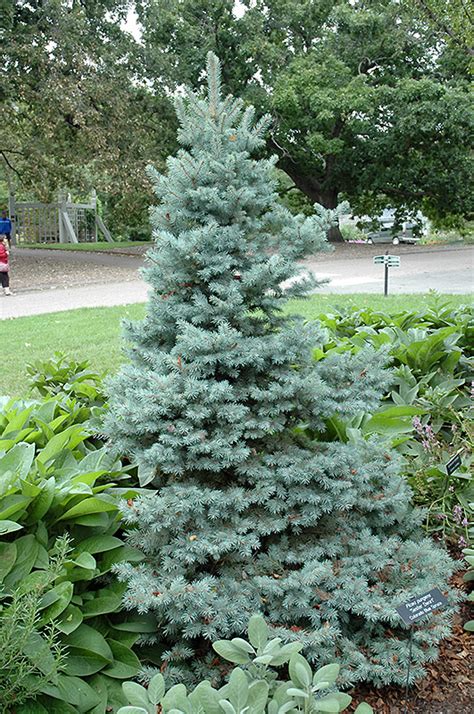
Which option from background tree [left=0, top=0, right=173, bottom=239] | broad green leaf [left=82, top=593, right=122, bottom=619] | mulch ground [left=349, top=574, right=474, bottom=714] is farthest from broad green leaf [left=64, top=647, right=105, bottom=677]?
background tree [left=0, top=0, right=173, bottom=239]

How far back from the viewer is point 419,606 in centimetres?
201

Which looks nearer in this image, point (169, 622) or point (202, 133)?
point (169, 622)

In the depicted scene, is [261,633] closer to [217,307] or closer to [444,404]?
[217,307]

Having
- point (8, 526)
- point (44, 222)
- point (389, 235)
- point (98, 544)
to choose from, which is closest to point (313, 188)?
point (389, 235)

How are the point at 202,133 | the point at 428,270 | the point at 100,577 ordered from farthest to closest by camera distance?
the point at 428,270, the point at 202,133, the point at 100,577

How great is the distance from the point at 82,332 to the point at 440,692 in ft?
20.4

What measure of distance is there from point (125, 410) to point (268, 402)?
0.49m

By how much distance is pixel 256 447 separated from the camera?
2354mm

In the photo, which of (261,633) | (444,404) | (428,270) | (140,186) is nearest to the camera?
(261,633)

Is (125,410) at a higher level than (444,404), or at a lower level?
higher

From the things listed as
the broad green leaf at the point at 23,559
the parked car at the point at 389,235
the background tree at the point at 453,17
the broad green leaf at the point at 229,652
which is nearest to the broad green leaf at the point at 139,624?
the broad green leaf at the point at 23,559

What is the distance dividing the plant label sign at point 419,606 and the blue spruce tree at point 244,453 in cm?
14

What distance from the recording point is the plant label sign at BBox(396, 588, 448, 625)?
198 centimetres

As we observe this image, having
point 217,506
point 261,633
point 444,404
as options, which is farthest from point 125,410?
point 444,404
